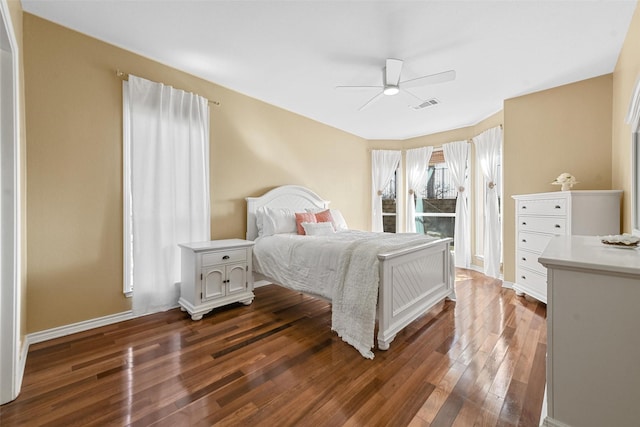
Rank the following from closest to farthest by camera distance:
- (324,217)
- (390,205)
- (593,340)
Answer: (593,340), (324,217), (390,205)

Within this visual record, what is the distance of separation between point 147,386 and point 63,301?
133 centimetres

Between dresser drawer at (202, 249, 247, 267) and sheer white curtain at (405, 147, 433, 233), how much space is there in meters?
3.74

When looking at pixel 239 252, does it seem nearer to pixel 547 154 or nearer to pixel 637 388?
pixel 637 388

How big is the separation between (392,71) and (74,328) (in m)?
3.79

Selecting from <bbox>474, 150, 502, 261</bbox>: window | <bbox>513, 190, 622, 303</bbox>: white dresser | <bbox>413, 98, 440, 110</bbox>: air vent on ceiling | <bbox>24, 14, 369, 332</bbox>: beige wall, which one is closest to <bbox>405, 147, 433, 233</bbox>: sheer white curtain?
<bbox>474, 150, 502, 261</bbox>: window

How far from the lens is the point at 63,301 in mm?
2305

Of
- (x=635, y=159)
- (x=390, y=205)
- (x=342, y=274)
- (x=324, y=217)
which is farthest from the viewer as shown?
(x=390, y=205)

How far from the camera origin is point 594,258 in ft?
3.63

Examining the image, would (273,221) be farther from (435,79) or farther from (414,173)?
(414,173)

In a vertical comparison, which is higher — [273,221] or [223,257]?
[273,221]

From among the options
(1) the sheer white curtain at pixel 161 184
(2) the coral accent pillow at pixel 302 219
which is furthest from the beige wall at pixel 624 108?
(1) the sheer white curtain at pixel 161 184

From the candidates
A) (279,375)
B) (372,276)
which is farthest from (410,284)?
(279,375)

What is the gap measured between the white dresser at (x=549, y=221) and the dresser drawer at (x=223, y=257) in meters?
3.31

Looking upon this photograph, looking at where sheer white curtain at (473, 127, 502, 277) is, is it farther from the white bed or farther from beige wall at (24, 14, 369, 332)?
beige wall at (24, 14, 369, 332)
